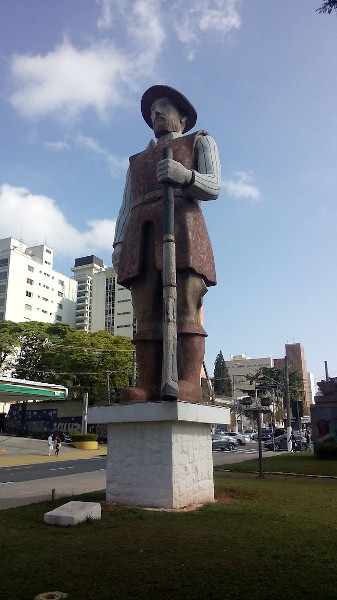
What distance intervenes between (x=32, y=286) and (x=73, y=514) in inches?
2778

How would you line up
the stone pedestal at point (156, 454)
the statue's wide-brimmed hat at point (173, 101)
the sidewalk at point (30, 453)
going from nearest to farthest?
1. the stone pedestal at point (156, 454)
2. the statue's wide-brimmed hat at point (173, 101)
3. the sidewalk at point (30, 453)

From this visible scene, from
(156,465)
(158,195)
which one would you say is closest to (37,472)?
(156,465)

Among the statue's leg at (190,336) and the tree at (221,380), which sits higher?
the tree at (221,380)

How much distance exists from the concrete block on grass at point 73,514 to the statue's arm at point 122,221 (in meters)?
4.11

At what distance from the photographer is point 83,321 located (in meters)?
87.7

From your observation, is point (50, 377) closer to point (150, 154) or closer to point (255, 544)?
point (150, 154)

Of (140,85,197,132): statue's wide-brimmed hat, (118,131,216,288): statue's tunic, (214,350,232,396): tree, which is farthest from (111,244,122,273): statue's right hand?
(214,350,232,396): tree

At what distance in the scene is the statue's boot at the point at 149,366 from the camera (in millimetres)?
7734

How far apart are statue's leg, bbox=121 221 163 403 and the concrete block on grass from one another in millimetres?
1733

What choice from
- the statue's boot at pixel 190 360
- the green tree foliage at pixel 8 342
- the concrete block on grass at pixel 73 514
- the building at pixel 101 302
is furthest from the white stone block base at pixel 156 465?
the building at pixel 101 302

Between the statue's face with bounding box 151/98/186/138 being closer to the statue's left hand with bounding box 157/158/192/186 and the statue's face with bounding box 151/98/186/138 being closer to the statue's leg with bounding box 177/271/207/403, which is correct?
the statue's left hand with bounding box 157/158/192/186

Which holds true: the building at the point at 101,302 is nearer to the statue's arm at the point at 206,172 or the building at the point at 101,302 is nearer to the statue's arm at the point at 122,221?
the statue's arm at the point at 122,221

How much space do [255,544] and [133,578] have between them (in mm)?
1580

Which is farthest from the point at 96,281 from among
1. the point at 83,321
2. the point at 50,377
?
the point at 50,377
